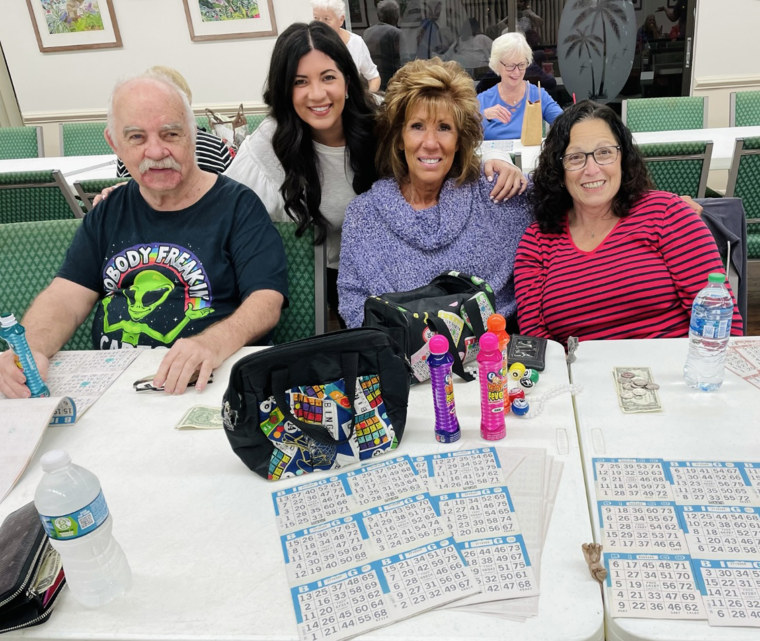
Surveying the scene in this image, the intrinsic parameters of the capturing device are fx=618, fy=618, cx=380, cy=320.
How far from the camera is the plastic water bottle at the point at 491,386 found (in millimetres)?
1088

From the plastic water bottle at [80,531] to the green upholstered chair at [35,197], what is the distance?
1.92 meters

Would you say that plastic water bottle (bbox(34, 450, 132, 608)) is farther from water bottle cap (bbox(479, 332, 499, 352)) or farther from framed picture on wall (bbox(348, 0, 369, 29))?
framed picture on wall (bbox(348, 0, 369, 29))

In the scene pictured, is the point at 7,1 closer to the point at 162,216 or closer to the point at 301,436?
the point at 162,216

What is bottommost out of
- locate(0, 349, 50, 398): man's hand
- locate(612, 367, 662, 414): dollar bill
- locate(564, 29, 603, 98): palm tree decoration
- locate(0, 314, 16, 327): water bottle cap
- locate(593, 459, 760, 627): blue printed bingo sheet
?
locate(593, 459, 760, 627): blue printed bingo sheet

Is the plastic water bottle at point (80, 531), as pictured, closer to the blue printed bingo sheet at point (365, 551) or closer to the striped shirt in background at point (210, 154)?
the blue printed bingo sheet at point (365, 551)

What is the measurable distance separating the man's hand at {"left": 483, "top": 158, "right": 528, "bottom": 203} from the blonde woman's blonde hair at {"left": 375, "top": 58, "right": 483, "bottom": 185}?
0.04 m

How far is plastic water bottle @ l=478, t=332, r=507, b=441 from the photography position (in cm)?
109

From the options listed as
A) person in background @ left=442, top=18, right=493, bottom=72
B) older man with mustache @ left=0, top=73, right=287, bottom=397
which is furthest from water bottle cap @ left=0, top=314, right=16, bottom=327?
person in background @ left=442, top=18, right=493, bottom=72

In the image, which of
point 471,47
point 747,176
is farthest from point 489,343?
point 471,47

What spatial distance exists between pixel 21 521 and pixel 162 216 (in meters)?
1.04

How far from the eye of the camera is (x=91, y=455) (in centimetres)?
120

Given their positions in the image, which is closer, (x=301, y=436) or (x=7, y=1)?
(x=301, y=436)

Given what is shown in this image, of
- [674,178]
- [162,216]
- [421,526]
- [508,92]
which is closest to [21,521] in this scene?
[421,526]

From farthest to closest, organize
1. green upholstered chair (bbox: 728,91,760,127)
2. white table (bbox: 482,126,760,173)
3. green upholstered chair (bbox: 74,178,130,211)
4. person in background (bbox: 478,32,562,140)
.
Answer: green upholstered chair (bbox: 728,91,760,127) → person in background (bbox: 478,32,562,140) → white table (bbox: 482,126,760,173) → green upholstered chair (bbox: 74,178,130,211)
